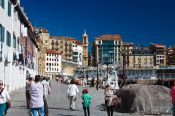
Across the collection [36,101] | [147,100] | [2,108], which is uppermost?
[36,101]

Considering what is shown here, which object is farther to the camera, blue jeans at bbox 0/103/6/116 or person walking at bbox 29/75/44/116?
blue jeans at bbox 0/103/6/116

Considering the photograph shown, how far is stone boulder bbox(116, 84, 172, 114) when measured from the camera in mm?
22562

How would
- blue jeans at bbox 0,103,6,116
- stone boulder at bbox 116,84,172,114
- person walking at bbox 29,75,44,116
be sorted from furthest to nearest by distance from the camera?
stone boulder at bbox 116,84,172,114 → blue jeans at bbox 0,103,6,116 → person walking at bbox 29,75,44,116

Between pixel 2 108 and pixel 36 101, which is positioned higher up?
pixel 36 101

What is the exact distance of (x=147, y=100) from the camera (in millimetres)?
22688

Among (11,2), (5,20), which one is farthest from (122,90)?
(11,2)

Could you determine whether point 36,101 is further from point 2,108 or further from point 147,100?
point 147,100

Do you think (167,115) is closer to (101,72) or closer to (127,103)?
(127,103)

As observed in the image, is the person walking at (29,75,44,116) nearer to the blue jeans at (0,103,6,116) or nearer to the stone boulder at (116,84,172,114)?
the blue jeans at (0,103,6,116)

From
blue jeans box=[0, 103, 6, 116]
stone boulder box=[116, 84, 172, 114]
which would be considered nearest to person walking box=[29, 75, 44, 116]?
blue jeans box=[0, 103, 6, 116]

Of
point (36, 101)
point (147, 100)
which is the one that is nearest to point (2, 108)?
point (36, 101)

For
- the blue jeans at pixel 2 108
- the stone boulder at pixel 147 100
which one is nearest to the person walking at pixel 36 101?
the blue jeans at pixel 2 108

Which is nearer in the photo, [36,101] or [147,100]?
[36,101]

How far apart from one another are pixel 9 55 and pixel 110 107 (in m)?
22.0
